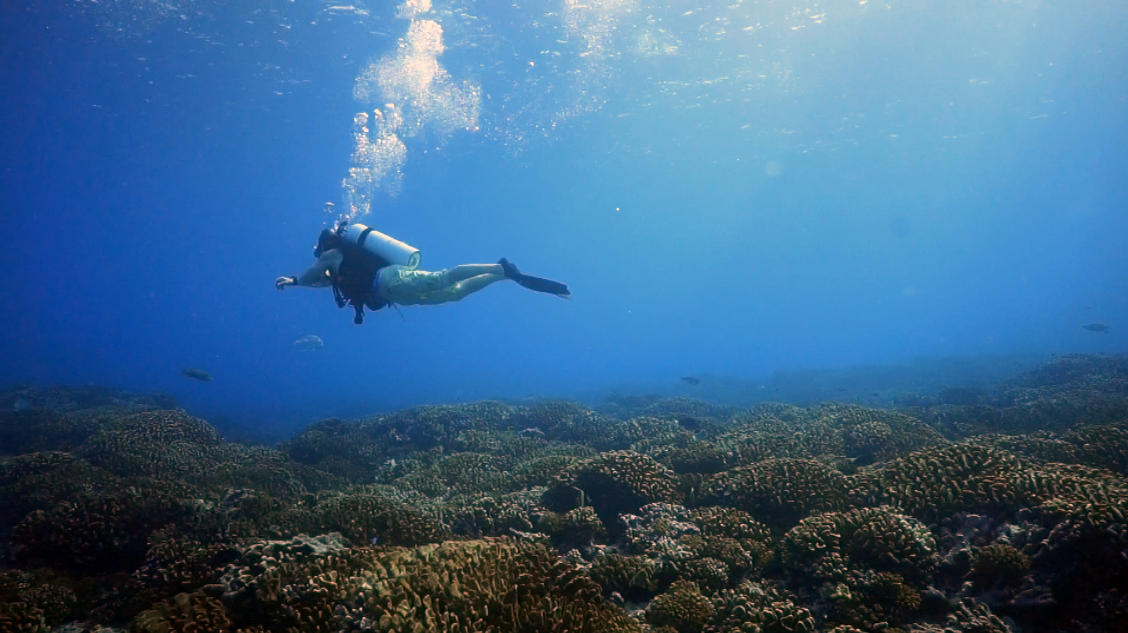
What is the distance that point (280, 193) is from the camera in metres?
65.2

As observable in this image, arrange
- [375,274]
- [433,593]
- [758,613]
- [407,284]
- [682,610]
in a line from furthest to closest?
[375,274] → [407,284] → [682,610] → [758,613] → [433,593]

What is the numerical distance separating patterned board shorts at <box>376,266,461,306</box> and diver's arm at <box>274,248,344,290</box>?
→ 1.12 metres

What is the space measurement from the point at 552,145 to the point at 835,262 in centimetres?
17039

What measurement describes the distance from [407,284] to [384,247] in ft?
3.74

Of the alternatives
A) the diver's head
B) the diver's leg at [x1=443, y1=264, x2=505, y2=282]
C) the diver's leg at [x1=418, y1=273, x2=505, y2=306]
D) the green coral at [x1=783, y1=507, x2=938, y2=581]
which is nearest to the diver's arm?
the diver's head

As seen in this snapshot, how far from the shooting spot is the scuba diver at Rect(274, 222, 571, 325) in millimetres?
11955

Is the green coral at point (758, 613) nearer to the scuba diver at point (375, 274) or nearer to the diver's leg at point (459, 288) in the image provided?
the scuba diver at point (375, 274)

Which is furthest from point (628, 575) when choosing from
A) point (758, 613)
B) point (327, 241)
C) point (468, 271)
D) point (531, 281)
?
point (327, 241)

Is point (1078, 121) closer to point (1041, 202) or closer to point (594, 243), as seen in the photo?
point (1041, 202)

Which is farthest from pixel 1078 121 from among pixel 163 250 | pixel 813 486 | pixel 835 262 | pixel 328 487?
pixel 163 250

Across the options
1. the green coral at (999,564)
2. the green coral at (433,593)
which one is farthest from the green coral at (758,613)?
the green coral at (999,564)

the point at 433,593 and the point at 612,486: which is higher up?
the point at 433,593

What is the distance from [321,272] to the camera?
38.7 ft

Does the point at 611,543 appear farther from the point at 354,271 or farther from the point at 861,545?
the point at 354,271
